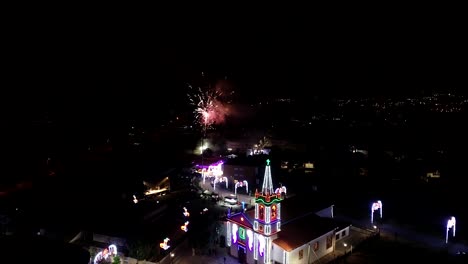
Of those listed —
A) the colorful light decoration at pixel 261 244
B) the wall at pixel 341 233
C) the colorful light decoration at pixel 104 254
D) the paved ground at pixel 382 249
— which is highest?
the colorful light decoration at pixel 104 254

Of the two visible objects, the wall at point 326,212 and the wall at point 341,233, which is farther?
the wall at point 326,212

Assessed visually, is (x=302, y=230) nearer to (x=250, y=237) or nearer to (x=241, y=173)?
(x=250, y=237)

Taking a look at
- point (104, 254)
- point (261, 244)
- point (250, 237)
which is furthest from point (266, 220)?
point (104, 254)

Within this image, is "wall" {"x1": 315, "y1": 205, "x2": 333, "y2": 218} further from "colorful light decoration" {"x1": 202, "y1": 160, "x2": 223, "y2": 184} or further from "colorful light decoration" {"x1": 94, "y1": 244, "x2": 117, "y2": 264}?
"colorful light decoration" {"x1": 202, "y1": 160, "x2": 223, "y2": 184}

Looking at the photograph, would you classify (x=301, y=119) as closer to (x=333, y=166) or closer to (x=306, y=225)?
(x=333, y=166)

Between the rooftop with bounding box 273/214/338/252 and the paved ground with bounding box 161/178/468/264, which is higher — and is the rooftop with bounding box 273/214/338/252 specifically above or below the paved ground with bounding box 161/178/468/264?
above

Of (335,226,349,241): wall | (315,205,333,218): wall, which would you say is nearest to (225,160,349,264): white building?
(335,226,349,241): wall

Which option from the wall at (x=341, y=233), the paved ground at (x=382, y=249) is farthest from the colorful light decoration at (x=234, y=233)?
the wall at (x=341, y=233)

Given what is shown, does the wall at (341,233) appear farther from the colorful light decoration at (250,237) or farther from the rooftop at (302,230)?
the colorful light decoration at (250,237)
